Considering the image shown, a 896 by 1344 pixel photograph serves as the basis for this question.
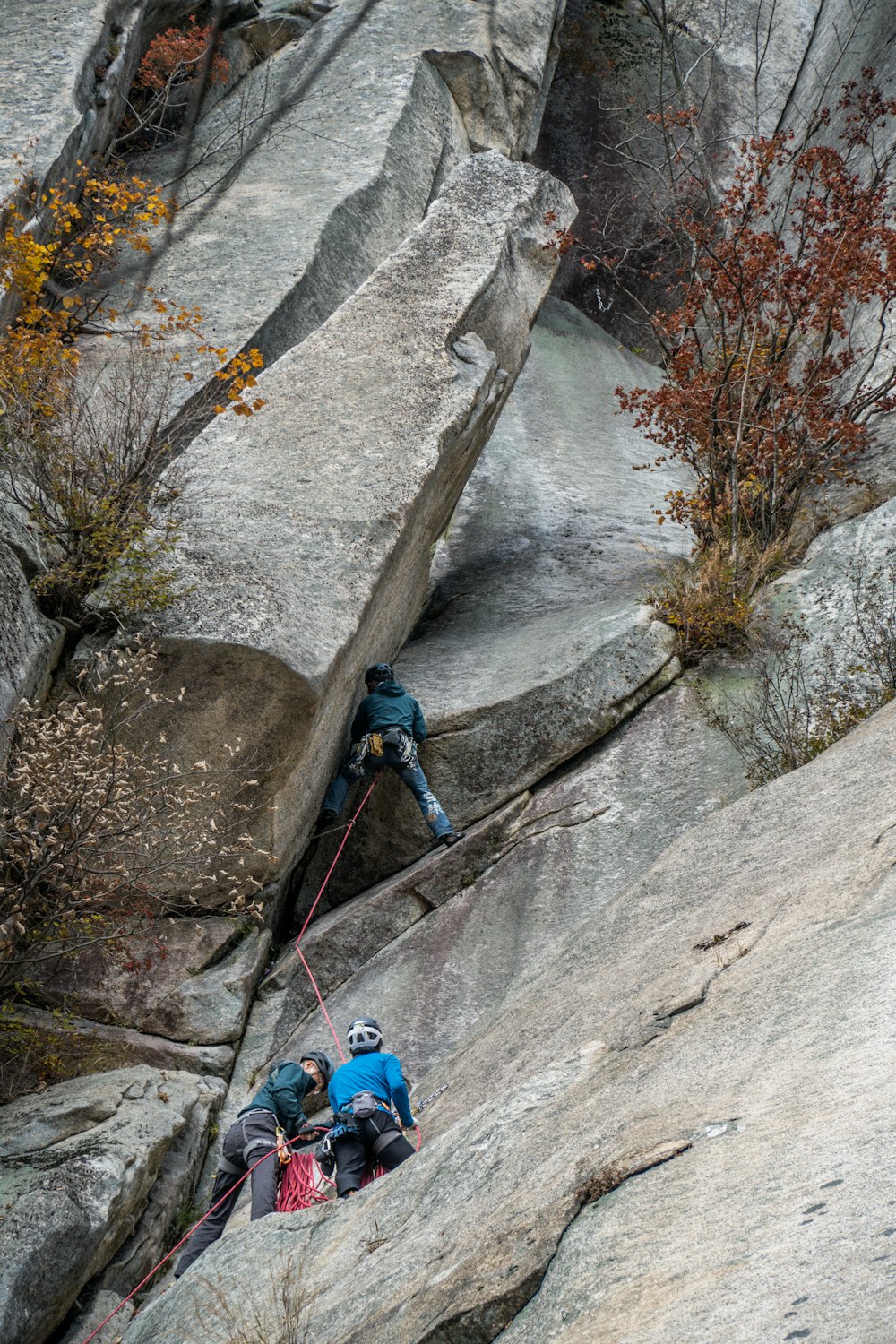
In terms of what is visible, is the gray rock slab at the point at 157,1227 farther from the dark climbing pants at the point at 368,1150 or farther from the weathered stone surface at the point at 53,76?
the weathered stone surface at the point at 53,76

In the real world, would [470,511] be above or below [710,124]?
below

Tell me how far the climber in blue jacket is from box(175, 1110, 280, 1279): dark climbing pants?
1.75 feet

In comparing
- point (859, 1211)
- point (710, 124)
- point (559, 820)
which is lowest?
point (559, 820)

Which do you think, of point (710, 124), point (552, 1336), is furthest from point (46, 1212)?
point (710, 124)

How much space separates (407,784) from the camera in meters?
8.88

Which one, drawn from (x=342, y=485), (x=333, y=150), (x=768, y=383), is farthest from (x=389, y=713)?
(x=333, y=150)

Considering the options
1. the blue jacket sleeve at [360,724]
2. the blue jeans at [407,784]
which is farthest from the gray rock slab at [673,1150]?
the blue jacket sleeve at [360,724]

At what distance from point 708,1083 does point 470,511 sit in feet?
35.4

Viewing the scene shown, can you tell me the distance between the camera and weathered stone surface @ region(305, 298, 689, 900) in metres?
9.10

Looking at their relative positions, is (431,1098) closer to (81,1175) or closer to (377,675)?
(81,1175)

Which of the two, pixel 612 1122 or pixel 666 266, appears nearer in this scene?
pixel 612 1122

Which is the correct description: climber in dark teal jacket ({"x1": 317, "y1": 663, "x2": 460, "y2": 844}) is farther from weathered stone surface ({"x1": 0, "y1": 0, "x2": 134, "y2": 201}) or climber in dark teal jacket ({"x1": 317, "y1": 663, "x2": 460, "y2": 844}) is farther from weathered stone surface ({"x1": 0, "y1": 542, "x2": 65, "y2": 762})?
weathered stone surface ({"x1": 0, "y1": 0, "x2": 134, "y2": 201})

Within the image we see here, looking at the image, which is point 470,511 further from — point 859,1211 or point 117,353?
point 859,1211

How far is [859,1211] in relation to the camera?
2416 millimetres
